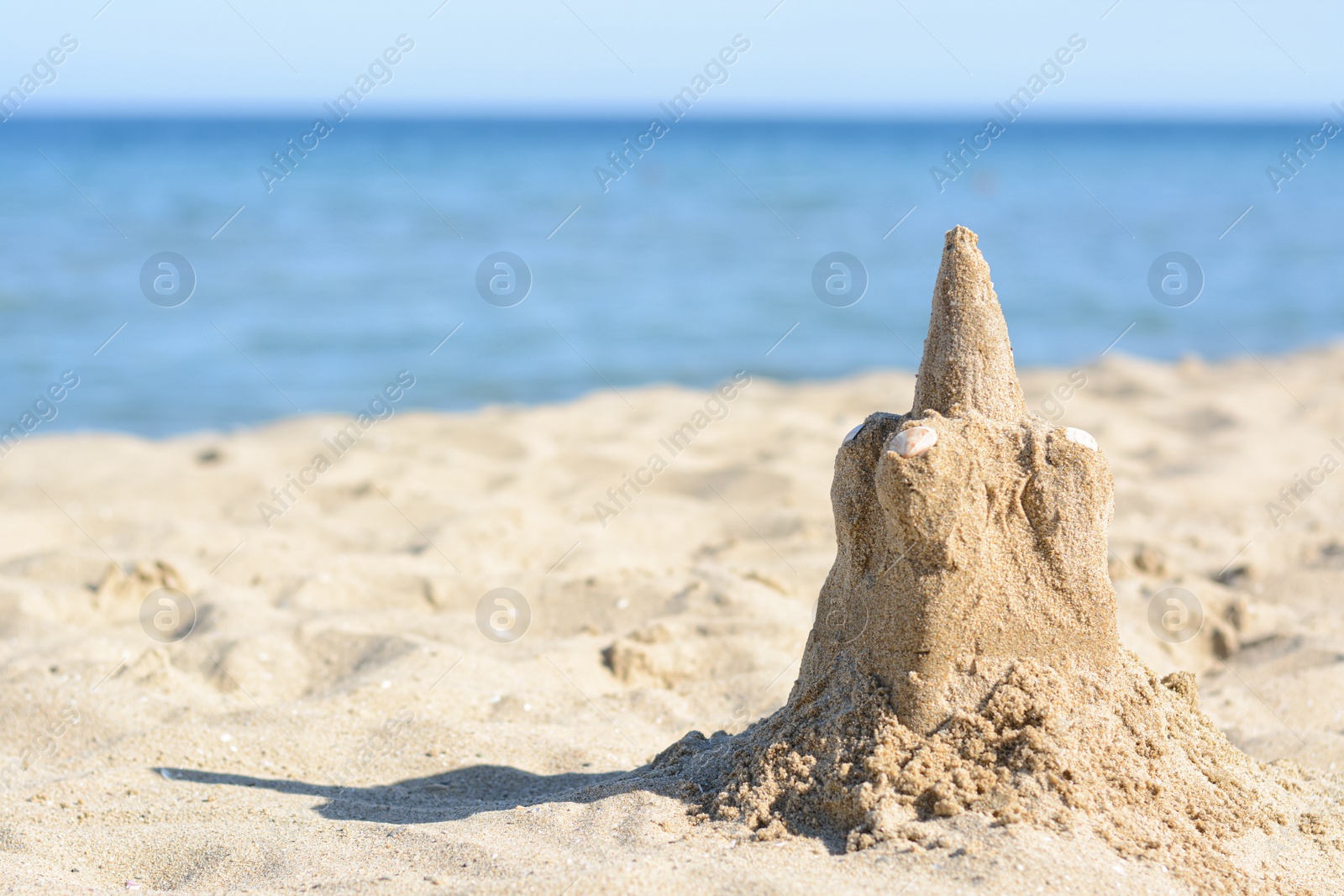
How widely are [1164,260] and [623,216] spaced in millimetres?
9697

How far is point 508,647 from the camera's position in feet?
14.4

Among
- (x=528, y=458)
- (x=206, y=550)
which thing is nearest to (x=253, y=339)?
(x=528, y=458)

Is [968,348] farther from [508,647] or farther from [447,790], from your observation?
[508,647]

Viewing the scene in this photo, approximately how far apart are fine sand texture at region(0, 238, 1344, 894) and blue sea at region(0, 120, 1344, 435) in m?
3.52

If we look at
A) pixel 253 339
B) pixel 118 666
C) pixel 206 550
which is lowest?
pixel 118 666

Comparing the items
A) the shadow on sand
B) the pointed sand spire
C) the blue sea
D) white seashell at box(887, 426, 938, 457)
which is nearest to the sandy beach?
the shadow on sand

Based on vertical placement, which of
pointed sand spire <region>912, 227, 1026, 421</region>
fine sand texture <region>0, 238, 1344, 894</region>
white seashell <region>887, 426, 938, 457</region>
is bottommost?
fine sand texture <region>0, 238, 1344, 894</region>

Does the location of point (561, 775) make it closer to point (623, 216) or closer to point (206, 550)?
point (206, 550)

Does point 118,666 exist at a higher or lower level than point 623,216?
lower

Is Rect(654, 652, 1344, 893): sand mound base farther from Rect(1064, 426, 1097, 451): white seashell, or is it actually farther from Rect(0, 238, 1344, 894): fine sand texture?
Rect(1064, 426, 1097, 451): white seashell

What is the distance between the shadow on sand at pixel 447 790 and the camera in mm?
3010

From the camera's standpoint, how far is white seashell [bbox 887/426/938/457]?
2.50 m

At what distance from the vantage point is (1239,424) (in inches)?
298

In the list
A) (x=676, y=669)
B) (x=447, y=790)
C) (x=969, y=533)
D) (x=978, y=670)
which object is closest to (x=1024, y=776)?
(x=978, y=670)
